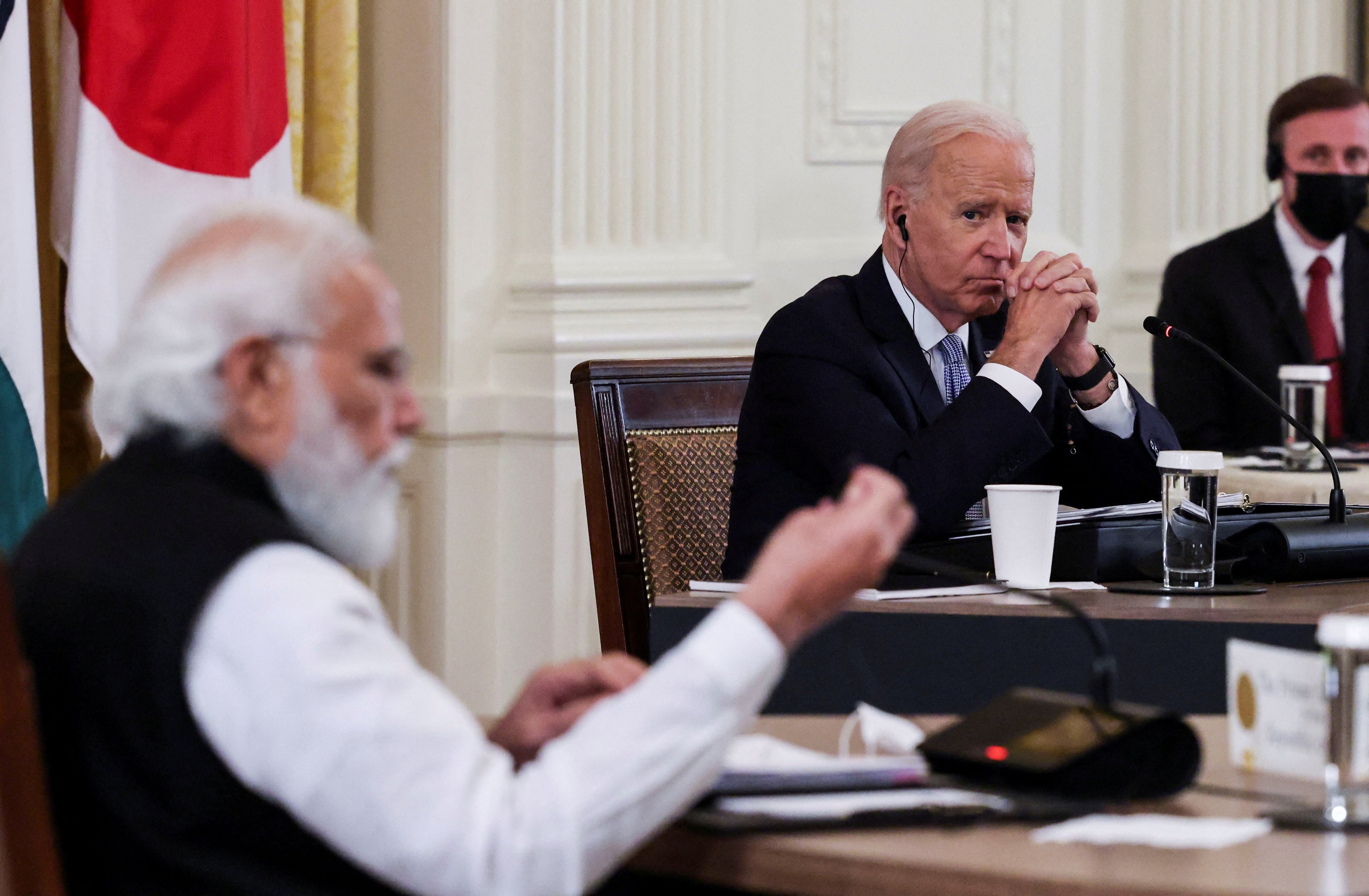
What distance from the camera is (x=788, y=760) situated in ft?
4.61

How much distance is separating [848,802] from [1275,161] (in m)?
3.30

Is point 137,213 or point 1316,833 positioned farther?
point 137,213

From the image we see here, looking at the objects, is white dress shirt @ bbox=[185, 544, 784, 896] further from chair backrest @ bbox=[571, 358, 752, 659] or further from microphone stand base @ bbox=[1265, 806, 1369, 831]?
chair backrest @ bbox=[571, 358, 752, 659]

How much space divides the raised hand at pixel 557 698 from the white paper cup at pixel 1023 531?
2.81 ft

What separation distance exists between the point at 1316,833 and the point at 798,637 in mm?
369

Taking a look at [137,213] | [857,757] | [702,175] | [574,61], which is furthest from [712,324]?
[857,757]

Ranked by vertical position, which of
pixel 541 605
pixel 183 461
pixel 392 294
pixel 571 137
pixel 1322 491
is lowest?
pixel 541 605

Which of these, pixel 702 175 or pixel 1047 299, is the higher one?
pixel 702 175

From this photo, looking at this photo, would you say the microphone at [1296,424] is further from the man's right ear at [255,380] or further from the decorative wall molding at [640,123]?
the decorative wall molding at [640,123]

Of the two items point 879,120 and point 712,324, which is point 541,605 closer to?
point 712,324

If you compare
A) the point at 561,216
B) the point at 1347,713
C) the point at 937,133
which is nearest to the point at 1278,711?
the point at 1347,713

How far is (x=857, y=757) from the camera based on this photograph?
142 cm

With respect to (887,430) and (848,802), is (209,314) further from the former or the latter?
(887,430)

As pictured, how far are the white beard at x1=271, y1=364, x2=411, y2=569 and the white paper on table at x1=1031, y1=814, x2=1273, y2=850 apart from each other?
0.51 m
